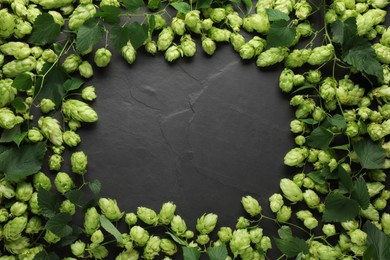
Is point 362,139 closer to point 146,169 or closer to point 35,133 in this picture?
point 146,169

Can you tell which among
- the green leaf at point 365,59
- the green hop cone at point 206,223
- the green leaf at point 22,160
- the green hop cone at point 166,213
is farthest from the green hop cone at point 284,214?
the green leaf at point 22,160

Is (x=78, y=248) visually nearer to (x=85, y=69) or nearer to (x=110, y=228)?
(x=110, y=228)

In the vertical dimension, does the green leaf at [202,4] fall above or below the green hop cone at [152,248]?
above

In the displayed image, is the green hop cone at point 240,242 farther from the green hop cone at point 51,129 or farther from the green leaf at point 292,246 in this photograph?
the green hop cone at point 51,129

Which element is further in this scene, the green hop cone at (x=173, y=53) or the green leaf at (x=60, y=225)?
the green hop cone at (x=173, y=53)

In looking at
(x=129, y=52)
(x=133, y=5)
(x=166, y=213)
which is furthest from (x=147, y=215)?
(x=133, y=5)

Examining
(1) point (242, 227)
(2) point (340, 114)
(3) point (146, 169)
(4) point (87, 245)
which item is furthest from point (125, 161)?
(2) point (340, 114)
